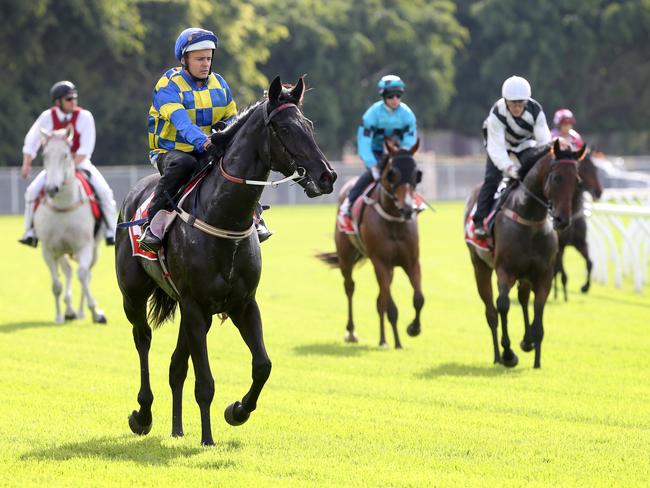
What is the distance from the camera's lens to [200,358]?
7.76m

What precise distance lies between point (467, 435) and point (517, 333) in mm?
6261

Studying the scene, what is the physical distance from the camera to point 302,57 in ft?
184

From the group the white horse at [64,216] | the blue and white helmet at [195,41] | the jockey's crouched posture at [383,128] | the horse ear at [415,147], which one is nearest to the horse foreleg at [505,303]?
the horse ear at [415,147]

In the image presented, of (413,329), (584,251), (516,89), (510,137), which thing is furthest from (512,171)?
(584,251)

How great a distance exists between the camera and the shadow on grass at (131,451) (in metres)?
7.43

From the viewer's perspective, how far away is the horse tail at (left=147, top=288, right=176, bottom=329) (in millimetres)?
8875

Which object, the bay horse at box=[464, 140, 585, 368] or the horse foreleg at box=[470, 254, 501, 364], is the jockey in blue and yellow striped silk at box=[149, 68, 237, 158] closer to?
the bay horse at box=[464, 140, 585, 368]

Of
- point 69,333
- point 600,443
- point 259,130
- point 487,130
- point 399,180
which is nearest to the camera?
point 259,130

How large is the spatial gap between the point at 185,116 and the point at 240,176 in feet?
2.06

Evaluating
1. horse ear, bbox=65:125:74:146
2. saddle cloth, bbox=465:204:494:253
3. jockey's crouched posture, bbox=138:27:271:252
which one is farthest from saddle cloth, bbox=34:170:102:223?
jockey's crouched posture, bbox=138:27:271:252

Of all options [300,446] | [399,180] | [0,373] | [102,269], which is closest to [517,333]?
[399,180]

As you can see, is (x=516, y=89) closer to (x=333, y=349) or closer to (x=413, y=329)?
(x=413, y=329)

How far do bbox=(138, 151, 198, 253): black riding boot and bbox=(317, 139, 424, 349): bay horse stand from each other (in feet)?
17.3

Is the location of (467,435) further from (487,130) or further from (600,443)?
(487,130)
